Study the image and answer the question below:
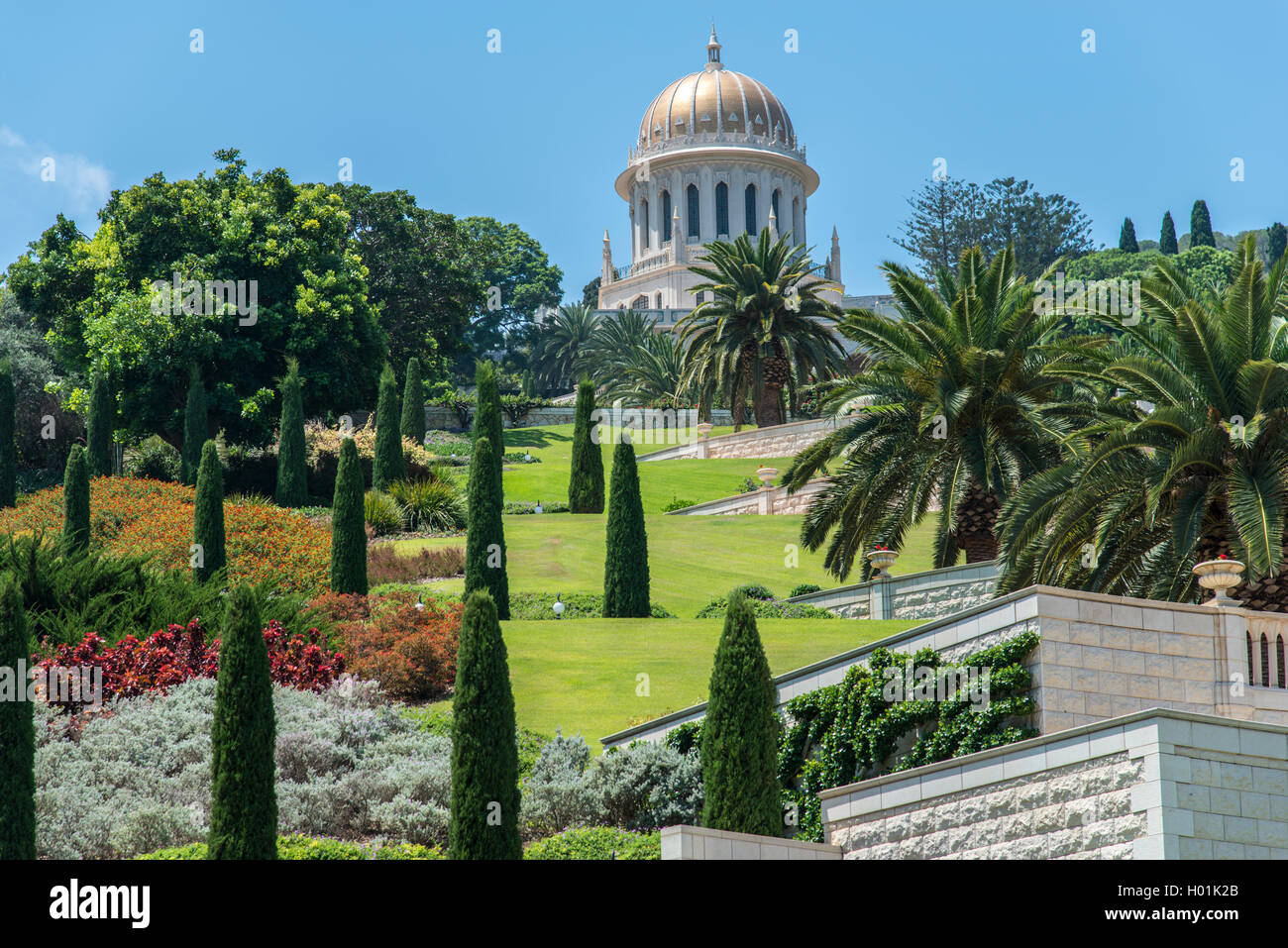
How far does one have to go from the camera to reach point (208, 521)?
99.5 ft

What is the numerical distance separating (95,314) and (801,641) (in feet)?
102

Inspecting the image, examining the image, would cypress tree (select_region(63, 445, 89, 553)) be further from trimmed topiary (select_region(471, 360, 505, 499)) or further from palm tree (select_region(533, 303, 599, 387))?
palm tree (select_region(533, 303, 599, 387))

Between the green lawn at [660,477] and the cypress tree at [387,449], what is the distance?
481cm

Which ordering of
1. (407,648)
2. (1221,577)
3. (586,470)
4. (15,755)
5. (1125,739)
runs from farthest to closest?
(586,470)
(407,648)
(1221,577)
(15,755)
(1125,739)

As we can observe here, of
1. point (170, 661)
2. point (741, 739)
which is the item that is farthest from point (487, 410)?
point (741, 739)

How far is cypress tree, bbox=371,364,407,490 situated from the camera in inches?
1678

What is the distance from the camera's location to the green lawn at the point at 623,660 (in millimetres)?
21859

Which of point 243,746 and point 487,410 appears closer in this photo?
point 243,746

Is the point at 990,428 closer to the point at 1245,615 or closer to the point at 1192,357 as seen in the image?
the point at 1192,357

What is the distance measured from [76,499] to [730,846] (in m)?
22.8

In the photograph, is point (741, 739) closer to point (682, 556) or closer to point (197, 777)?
point (197, 777)

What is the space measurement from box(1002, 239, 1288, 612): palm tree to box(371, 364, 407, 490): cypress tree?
25.2m

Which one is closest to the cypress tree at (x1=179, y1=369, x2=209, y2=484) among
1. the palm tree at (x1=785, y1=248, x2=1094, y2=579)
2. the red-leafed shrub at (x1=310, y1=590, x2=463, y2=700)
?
the red-leafed shrub at (x1=310, y1=590, x2=463, y2=700)

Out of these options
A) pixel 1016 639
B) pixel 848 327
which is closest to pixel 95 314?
pixel 848 327
